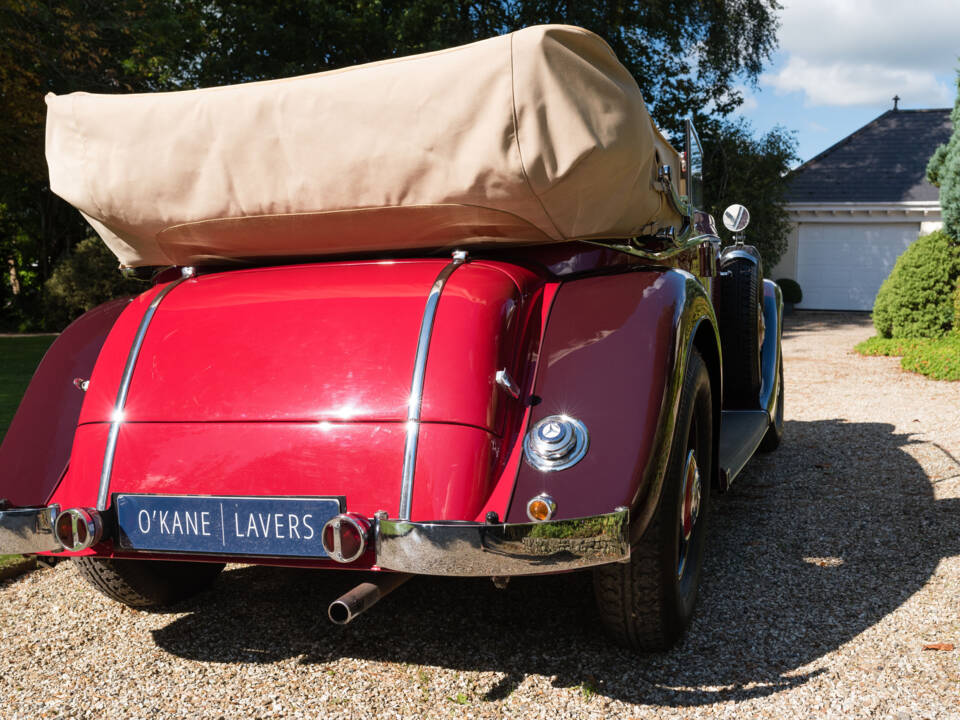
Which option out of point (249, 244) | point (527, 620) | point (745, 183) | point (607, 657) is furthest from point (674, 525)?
point (745, 183)

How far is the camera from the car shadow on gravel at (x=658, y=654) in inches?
109

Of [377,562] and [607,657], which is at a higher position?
[377,562]

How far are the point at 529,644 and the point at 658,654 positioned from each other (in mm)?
451

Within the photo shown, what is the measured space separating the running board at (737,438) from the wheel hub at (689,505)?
0.31m

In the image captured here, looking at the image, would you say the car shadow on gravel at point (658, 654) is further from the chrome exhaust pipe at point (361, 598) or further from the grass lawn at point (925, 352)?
the grass lawn at point (925, 352)

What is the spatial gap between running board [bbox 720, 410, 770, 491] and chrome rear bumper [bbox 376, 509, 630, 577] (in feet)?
4.35

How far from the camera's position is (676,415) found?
2686 mm

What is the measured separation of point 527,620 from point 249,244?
68.7 inches

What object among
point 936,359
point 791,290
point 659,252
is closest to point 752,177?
Result: point 791,290

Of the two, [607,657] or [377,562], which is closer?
[377,562]

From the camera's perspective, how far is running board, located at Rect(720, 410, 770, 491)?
3.52 m

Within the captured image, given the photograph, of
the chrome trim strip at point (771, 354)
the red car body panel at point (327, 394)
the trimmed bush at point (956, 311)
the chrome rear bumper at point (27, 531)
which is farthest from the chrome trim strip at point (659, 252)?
the trimmed bush at point (956, 311)

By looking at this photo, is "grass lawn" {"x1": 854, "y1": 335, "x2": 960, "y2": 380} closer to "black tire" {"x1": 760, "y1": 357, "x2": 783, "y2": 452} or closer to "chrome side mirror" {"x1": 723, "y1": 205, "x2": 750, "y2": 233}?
"black tire" {"x1": 760, "y1": 357, "x2": 783, "y2": 452}

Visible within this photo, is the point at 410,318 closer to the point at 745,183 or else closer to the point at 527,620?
the point at 527,620
